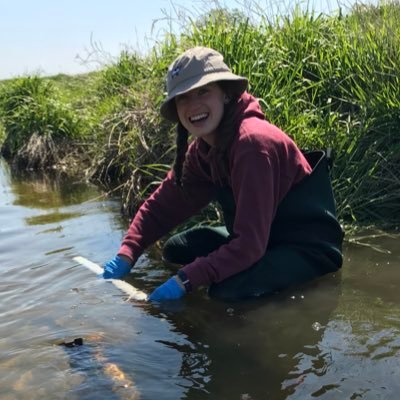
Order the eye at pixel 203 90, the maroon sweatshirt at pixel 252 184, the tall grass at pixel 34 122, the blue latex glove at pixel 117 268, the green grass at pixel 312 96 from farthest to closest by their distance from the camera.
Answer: the tall grass at pixel 34 122, the green grass at pixel 312 96, the blue latex glove at pixel 117 268, the eye at pixel 203 90, the maroon sweatshirt at pixel 252 184

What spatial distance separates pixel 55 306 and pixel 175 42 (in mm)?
3148

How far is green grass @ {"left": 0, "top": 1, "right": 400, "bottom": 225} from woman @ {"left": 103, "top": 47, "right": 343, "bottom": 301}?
89 centimetres

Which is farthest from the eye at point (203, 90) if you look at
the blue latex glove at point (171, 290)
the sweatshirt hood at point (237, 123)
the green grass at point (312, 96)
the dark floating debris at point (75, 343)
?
the green grass at point (312, 96)

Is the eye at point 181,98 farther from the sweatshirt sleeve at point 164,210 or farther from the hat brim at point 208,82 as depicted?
the sweatshirt sleeve at point 164,210

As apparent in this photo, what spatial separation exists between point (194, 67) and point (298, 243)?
0.99 meters

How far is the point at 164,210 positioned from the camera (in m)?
3.14

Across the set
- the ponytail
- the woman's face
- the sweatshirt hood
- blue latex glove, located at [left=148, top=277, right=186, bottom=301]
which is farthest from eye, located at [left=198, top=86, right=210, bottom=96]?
blue latex glove, located at [left=148, top=277, right=186, bottom=301]

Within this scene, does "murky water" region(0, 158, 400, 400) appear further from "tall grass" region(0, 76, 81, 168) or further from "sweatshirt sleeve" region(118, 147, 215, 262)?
"tall grass" region(0, 76, 81, 168)

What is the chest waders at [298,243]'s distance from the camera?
→ 267cm

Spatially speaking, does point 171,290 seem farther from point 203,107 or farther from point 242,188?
point 203,107

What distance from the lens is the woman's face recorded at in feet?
8.35

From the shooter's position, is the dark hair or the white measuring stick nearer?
the dark hair

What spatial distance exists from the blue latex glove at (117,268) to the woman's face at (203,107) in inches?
32.9

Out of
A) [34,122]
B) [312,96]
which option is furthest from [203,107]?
[34,122]
